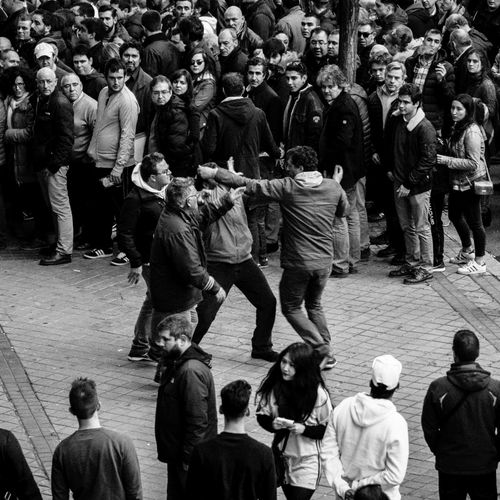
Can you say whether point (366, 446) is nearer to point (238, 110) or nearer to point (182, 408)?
point (182, 408)

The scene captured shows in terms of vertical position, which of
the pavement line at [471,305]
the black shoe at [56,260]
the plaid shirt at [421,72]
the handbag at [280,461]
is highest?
the plaid shirt at [421,72]

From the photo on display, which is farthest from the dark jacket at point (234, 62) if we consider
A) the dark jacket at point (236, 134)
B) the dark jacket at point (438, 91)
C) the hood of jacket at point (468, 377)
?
the hood of jacket at point (468, 377)

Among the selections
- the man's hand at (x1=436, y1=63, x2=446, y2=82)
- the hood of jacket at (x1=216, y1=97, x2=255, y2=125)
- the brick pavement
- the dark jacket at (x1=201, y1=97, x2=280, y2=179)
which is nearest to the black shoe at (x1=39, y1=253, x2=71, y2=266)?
the brick pavement

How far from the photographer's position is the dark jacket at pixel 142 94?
1408 centimetres

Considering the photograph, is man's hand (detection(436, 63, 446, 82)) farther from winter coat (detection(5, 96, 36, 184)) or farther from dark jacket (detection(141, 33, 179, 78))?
winter coat (detection(5, 96, 36, 184))

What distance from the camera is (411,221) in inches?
518

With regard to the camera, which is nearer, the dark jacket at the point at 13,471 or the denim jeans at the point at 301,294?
the dark jacket at the point at 13,471

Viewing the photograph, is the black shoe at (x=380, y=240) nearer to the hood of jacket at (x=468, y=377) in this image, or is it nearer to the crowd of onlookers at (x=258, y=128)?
the crowd of onlookers at (x=258, y=128)

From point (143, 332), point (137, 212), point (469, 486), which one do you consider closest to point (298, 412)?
point (469, 486)

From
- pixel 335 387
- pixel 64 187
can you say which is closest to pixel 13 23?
pixel 64 187

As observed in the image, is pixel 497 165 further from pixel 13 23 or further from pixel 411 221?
pixel 13 23

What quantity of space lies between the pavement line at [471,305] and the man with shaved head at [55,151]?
13.2ft

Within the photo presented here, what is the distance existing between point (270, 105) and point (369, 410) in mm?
7148

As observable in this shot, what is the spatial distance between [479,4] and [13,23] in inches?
257
